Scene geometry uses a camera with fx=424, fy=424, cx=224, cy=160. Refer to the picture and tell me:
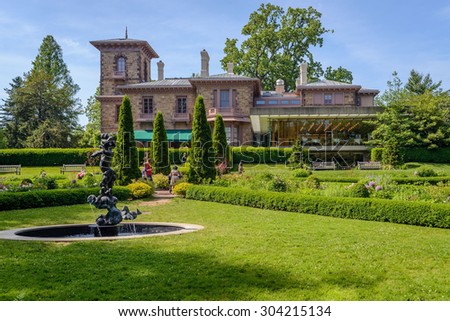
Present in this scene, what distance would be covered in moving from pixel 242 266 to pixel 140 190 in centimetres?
1267

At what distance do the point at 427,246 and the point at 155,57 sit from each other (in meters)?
47.3

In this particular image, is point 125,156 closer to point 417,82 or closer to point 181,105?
point 181,105

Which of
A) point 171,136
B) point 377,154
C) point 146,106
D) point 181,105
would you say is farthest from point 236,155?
point 146,106

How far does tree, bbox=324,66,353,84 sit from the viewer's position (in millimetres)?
54469

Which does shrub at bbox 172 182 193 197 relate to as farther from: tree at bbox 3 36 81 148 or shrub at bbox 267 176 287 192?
tree at bbox 3 36 81 148

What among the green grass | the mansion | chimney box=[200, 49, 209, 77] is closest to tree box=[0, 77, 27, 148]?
the mansion

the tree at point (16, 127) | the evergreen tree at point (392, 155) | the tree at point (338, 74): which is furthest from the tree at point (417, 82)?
the tree at point (16, 127)

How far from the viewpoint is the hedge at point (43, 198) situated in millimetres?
14859

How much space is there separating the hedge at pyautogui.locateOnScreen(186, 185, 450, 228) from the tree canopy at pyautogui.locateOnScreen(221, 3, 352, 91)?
36.0 meters

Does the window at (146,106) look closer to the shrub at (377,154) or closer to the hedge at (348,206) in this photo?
the shrub at (377,154)

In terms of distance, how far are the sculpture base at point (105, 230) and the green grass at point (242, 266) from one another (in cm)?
143

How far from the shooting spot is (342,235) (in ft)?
31.8
